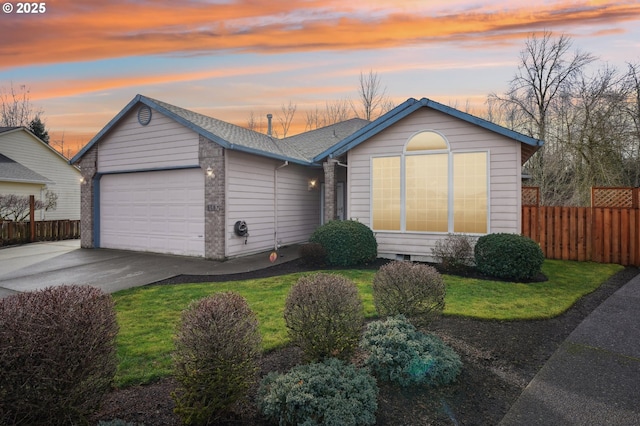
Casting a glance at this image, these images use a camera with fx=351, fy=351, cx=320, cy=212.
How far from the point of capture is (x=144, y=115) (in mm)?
12023

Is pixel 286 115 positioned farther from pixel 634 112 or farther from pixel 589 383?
pixel 589 383

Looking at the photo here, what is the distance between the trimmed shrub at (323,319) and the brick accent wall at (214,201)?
762 centimetres

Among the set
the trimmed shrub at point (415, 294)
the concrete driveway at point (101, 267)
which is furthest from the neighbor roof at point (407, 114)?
the trimmed shrub at point (415, 294)

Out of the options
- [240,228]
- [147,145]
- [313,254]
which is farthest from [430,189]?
[147,145]

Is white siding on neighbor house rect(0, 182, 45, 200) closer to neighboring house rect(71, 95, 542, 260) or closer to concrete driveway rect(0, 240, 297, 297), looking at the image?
concrete driveway rect(0, 240, 297, 297)

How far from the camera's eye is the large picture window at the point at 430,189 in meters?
9.70

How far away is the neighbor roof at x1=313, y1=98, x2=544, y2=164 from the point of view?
357 inches

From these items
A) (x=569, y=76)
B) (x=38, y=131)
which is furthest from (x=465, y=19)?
(x=38, y=131)

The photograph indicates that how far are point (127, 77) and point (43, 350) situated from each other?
1255 cm

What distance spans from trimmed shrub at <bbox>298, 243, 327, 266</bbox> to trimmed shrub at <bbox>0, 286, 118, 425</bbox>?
7388 millimetres

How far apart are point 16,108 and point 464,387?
43.8 m

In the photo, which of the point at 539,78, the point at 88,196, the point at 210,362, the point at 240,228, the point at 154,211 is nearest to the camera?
the point at 210,362

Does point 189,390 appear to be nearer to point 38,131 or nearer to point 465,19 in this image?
point 465,19

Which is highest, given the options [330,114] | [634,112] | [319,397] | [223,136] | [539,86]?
[330,114]
